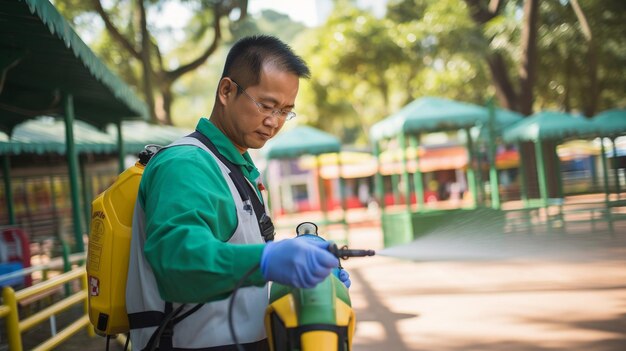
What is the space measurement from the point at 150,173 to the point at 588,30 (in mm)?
15877

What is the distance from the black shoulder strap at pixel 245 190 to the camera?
1.71 metres

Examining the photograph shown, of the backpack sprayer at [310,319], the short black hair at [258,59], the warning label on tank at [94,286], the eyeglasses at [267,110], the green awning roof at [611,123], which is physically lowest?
the backpack sprayer at [310,319]

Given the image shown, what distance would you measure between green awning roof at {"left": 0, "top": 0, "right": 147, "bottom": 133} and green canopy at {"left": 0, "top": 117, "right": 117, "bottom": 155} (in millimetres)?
376

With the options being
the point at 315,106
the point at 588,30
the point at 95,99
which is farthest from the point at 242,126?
the point at 315,106

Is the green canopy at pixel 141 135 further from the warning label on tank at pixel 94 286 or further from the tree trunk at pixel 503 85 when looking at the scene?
the warning label on tank at pixel 94 286

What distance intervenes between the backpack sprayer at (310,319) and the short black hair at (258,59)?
0.52m

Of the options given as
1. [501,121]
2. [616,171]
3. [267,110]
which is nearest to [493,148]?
[501,121]

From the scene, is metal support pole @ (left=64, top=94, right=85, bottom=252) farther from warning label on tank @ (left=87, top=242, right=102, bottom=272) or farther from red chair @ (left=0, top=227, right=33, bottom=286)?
warning label on tank @ (left=87, top=242, right=102, bottom=272)

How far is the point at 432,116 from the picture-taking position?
493 inches

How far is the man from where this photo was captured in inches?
52.4

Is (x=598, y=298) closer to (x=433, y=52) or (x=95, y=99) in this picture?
(x=95, y=99)

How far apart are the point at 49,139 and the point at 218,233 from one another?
9.76m

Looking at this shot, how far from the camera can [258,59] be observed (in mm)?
1760

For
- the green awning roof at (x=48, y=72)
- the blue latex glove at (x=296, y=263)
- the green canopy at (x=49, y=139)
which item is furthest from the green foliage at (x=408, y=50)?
the blue latex glove at (x=296, y=263)
